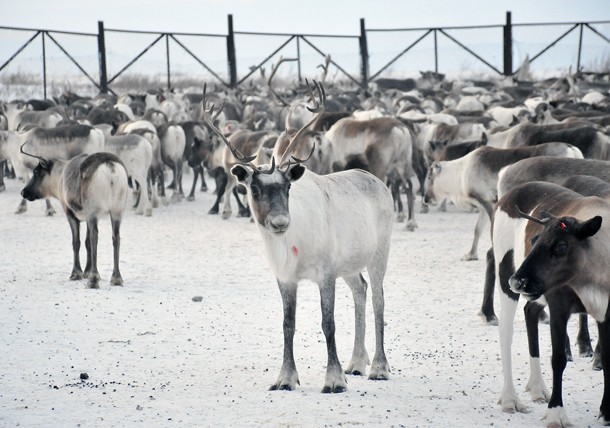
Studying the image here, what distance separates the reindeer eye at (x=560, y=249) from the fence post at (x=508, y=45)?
25266mm

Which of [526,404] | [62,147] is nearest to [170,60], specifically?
[62,147]

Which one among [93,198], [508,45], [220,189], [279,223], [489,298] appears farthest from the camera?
[508,45]

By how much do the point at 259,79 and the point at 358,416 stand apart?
119ft

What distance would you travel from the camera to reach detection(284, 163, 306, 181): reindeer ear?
19.1ft

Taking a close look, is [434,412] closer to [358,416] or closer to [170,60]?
[358,416]

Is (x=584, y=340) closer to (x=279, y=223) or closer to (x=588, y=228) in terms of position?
(x=588, y=228)

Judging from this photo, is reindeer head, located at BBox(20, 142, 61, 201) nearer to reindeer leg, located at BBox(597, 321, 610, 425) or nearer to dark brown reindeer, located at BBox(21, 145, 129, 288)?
dark brown reindeer, located at BBox(21, 145, 129, 288)

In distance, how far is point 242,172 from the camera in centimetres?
580

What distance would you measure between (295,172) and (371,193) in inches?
35.2

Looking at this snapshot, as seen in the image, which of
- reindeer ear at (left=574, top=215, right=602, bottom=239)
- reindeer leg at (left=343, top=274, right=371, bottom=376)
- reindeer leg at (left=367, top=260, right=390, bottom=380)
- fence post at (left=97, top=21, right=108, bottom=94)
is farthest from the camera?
fence post at (left=97, top=21, right=108, bottom=94)

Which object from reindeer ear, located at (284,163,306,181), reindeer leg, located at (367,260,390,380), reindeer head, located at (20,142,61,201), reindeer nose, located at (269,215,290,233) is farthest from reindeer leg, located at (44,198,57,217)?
reindeer nose, located at (269,215,290,233)

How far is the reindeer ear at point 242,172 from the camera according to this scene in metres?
5.77

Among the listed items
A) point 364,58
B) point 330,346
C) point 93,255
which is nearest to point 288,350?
point 330,346

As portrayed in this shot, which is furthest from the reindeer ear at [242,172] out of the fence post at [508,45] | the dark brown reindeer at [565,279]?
the fence post at [508,45]
